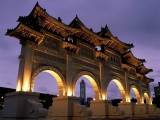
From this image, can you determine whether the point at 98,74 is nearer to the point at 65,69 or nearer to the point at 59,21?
the point at 65,69

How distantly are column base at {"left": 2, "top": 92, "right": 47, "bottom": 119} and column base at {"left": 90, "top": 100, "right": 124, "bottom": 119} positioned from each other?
23.8 ft

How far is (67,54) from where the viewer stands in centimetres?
1407

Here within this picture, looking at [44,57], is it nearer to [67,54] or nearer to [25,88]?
[67,54]

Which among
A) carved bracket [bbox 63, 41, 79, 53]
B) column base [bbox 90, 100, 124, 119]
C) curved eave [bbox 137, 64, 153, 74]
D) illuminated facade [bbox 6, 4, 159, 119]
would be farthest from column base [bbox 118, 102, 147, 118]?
carved bracket [bbox 63, 41, 79, 53]

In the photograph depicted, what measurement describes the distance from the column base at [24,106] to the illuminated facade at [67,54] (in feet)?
2.15

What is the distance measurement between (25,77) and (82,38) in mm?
7075

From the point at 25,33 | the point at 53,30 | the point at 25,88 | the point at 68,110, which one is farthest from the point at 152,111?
the point at 25,33

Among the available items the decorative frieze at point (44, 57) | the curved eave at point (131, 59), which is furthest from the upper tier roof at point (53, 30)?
the curved eave at point (131, 59)

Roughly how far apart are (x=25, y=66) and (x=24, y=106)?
2.46 metres

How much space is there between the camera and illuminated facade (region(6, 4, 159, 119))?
37.8 feet

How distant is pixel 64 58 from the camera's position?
546 inches

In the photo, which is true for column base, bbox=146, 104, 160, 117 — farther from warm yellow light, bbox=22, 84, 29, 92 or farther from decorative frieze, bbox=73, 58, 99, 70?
warm yellow light, bbox=22, 84, 29, 92

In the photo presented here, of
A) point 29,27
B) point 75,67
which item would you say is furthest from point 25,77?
point 75,67

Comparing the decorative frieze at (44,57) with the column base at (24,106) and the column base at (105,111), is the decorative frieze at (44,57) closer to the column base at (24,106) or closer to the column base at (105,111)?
the column base at (24,106)
